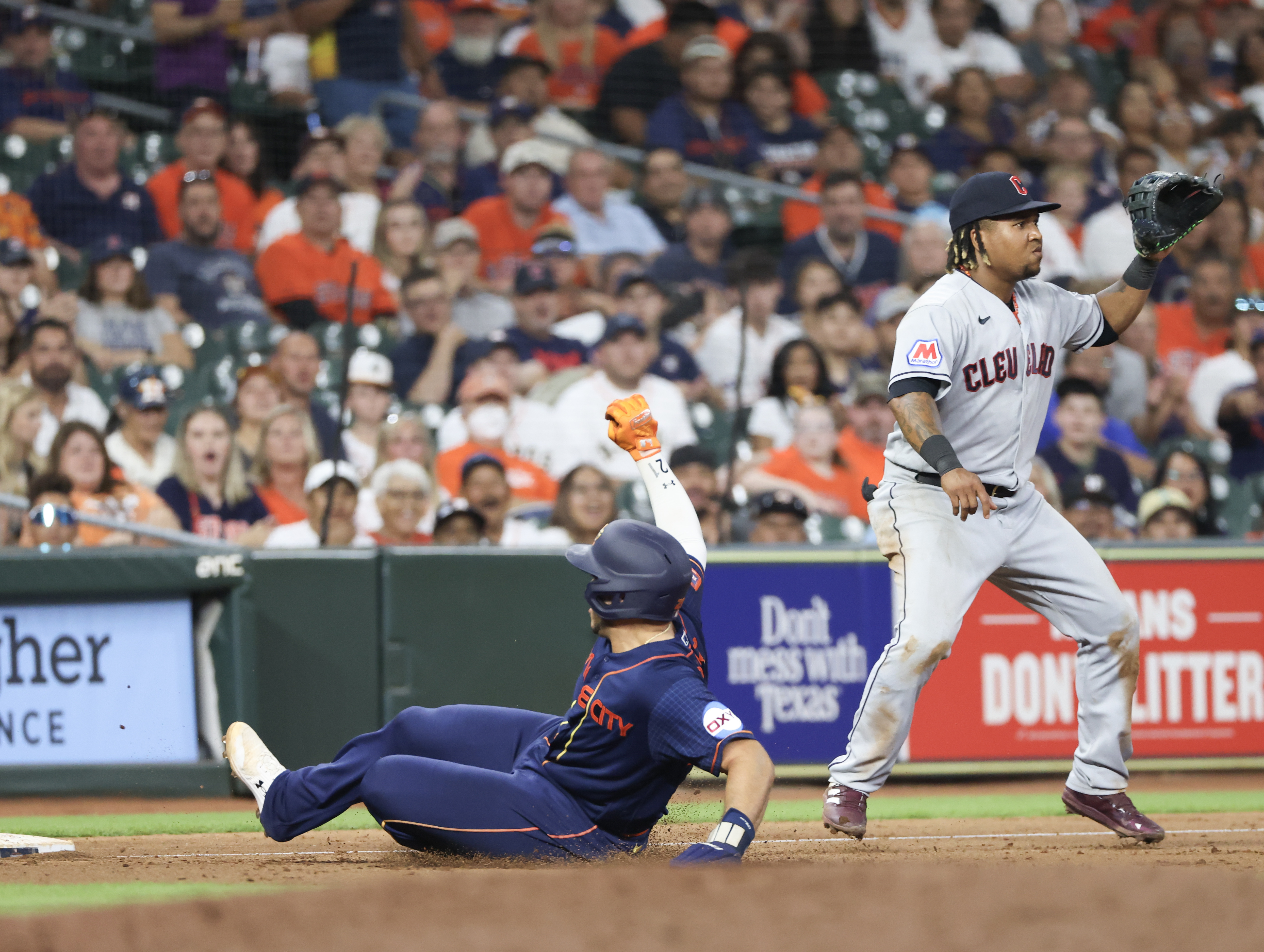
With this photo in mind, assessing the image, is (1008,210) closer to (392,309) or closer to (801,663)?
(801,663)

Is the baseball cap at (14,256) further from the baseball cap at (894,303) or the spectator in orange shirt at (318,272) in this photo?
the baseball cap at (894,303)

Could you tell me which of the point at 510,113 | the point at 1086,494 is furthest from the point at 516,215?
the point at 1086,494

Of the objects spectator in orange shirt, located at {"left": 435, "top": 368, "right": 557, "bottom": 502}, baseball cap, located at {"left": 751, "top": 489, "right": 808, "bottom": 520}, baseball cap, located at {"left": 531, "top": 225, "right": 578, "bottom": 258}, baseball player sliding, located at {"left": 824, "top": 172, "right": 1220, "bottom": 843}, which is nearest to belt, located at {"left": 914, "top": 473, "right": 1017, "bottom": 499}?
baseball player sliding, located at {"left": 824, "top": 172, "right": 1220, "bottom": 843}

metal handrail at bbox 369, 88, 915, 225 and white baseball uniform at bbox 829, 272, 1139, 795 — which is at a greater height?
metal handrail at bbox 369, 88, 915, 225

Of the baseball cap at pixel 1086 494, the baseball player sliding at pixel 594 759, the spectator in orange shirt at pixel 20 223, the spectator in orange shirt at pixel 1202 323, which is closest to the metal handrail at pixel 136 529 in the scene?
the spectator in orange shirt at pixel 20 223

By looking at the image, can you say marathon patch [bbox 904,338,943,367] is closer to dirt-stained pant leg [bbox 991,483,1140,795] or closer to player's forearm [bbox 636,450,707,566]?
dirt-stained pant leg [bbox 991,483,1140,795]

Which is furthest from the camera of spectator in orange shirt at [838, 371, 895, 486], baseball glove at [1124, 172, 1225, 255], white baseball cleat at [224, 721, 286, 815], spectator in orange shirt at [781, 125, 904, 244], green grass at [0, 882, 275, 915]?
spectator in orange shirt at [781, 125, 904, 244]
